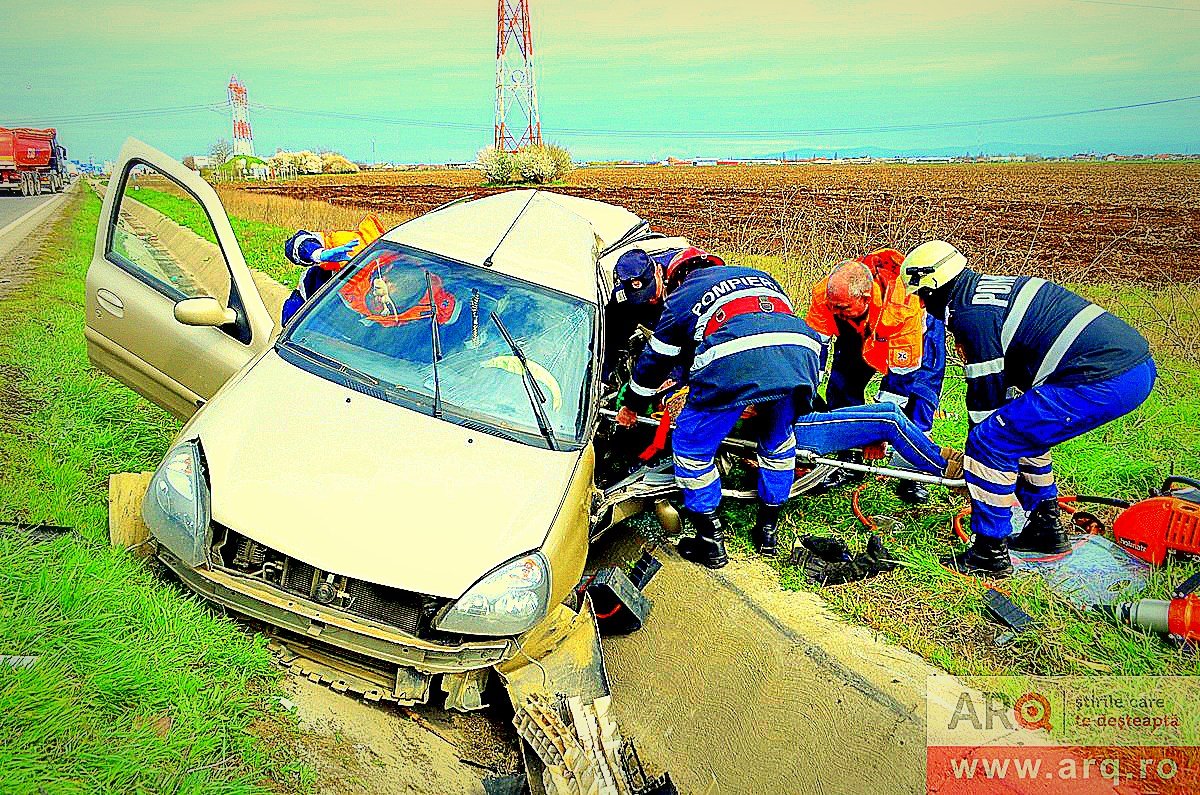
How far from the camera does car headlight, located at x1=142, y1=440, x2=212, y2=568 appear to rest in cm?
291

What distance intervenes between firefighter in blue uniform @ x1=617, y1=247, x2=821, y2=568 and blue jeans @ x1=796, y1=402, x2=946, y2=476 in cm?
24

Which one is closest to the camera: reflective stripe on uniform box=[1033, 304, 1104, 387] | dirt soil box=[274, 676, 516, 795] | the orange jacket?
dirt soil box=[274, 676, 516, 795]

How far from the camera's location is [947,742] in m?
3.28

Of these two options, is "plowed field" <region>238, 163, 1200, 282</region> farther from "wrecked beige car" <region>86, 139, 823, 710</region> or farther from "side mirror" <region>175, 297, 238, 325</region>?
"side mirror" <region>175, 297, 238, 325</region>

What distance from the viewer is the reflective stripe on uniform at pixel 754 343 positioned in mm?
4219

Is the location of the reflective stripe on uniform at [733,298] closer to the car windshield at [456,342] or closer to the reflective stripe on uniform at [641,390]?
the reflective stripe on uniform at [641,390]

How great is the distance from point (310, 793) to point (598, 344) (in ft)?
7.65

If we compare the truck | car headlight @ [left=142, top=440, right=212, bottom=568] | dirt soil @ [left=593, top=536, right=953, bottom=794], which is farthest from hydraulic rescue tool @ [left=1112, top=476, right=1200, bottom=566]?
the truck

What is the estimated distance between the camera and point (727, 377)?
14.0ft

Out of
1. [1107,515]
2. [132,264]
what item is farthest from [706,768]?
[132,264]

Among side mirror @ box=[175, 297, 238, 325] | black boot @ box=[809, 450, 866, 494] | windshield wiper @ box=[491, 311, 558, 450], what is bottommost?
black boot @ box=[809, 450, 866, 494]

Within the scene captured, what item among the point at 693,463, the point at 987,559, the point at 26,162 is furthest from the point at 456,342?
the point at 26,162

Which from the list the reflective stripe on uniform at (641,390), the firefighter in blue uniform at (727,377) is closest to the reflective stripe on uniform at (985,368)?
the firefighter in blue uniform at (727,377)

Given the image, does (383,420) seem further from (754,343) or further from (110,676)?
(754,343)
